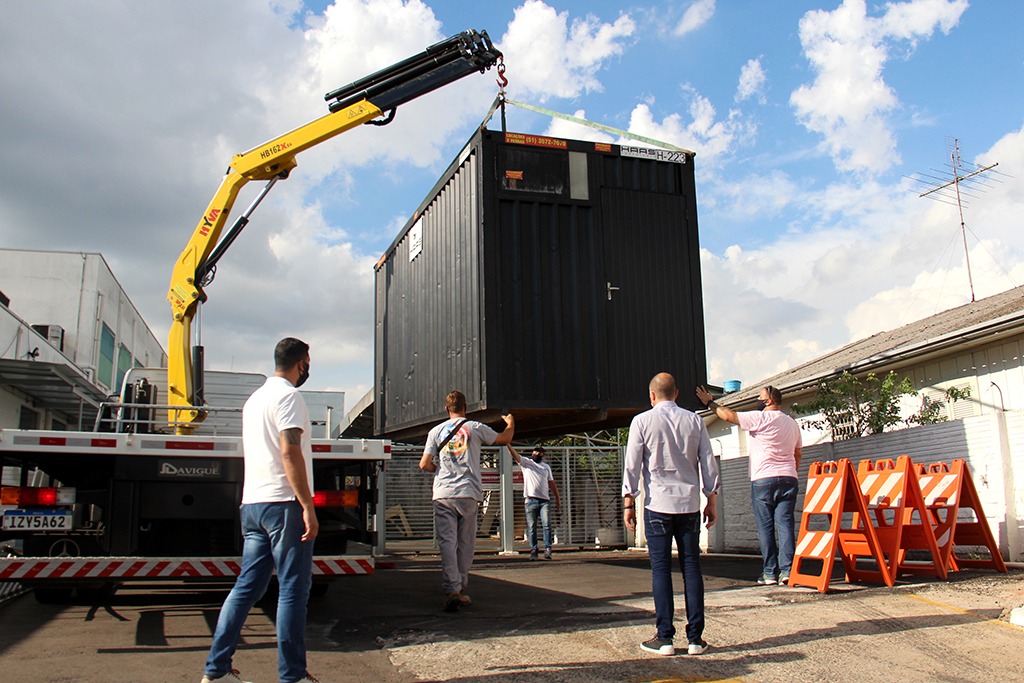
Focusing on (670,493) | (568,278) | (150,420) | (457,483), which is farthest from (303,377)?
(568,278)

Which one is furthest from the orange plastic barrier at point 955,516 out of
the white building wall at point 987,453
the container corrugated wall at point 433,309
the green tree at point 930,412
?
the container corrugated wall at point 433,309

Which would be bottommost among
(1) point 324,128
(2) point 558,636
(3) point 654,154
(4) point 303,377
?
(2) point 558,636

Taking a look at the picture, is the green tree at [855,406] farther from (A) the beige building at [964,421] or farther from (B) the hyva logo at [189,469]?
(B) the hyva logo at [189,469]

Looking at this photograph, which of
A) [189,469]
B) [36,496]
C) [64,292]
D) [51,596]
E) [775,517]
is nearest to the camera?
[36,496]

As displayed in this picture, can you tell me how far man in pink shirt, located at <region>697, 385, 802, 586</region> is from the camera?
671cm

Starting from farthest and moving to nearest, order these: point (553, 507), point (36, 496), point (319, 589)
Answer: point (553, 507), point (319, 589), point (36, 496)

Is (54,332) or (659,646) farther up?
(54,332)

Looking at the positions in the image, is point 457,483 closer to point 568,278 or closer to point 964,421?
point 568,278

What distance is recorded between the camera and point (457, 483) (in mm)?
6207

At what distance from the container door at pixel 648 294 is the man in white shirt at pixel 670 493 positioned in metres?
4.01

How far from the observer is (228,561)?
5.42m

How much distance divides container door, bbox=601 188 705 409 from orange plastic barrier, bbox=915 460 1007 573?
9.10ft

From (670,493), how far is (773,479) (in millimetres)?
2611

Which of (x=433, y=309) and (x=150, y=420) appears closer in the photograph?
(x=150, y=420)
